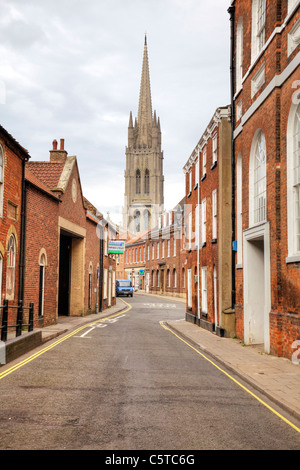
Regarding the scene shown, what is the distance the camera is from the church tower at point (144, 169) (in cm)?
10894

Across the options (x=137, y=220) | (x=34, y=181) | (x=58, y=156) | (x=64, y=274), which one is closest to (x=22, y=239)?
(x=34, y=181)

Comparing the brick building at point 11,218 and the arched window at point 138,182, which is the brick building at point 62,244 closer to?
the brick building at point 11,218

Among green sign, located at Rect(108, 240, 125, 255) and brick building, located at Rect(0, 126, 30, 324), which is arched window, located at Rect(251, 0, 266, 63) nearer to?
brick building, located at Rect(0, 126, 30, 324)

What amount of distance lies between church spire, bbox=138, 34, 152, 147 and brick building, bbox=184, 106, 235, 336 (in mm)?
91444

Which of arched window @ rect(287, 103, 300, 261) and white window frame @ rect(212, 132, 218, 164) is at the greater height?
white window frame @ rect(212, 132, 218, 164)

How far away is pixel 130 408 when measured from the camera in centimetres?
706

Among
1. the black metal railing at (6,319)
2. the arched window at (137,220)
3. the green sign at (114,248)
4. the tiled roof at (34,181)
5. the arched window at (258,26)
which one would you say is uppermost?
the arched window at (137,220)

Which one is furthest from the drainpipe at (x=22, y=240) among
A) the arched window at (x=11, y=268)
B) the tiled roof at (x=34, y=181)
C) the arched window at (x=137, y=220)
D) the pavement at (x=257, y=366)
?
the arched window at (x=137, y=220)

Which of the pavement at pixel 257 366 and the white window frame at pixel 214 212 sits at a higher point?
the white window frame at pixel 214 212

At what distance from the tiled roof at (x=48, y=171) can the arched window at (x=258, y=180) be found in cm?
1118

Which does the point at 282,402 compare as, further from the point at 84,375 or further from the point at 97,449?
the point at 84,375

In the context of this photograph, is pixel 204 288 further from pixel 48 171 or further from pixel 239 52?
pixel 239 52

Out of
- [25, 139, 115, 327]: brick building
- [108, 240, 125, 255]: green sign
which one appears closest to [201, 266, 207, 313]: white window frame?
[25, 139, 115, 327]: brick building

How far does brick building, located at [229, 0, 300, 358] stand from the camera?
11688 millimetres
